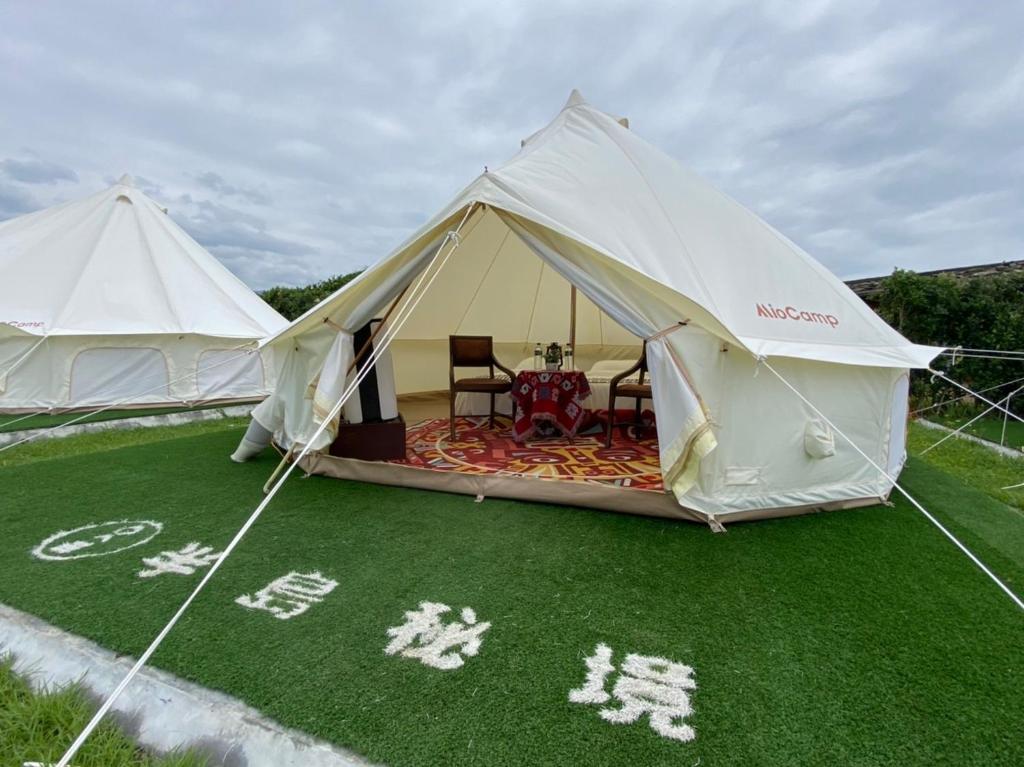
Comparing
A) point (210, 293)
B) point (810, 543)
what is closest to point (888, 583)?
point (810, 543)

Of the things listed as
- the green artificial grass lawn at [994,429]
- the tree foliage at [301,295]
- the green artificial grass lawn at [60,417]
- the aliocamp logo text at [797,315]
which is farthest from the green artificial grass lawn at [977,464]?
the tree foliage at [301,295]

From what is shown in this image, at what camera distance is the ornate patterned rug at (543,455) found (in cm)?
342

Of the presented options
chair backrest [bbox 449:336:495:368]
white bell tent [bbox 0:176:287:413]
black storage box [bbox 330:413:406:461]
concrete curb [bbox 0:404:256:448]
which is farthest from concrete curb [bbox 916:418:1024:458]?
concrete curb [bbox 0:404:256:448]

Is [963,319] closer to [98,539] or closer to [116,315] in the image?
[98,539]

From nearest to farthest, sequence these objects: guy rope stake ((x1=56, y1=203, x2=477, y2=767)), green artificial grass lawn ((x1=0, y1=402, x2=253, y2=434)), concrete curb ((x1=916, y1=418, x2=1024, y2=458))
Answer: guy rope stake ((x1=56, y1=203, x2=477, y2=767)) → concrete curb ((x1=916, y1=418, x2=1024, y2=458)) → green artificial grass lawn ((x1=0, y1=402, x2=253, y2=434))

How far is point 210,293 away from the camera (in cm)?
753

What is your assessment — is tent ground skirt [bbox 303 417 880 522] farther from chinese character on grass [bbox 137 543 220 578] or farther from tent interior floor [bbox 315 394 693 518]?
chinese character on grass [bbox 137 543 220 578]

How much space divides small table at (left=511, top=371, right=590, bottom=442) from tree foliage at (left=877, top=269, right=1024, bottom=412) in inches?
190

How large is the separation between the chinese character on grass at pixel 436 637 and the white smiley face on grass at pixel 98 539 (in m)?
1.61

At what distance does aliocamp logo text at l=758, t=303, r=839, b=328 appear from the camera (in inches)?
118

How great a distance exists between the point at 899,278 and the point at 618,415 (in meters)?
4.49

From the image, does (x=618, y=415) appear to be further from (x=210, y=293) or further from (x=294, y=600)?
(x=210, y=293)

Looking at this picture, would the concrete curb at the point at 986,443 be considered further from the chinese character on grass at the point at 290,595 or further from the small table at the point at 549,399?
the chinese character on grass at the point at 290,595

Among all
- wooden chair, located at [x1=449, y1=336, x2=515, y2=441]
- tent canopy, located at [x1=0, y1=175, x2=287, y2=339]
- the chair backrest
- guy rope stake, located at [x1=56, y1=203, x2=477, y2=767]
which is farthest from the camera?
tent canopy, located at [x1=0, y1=175, x2=287, y2=339]
